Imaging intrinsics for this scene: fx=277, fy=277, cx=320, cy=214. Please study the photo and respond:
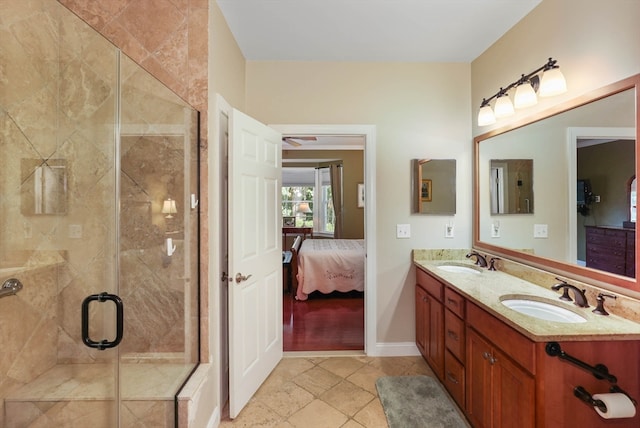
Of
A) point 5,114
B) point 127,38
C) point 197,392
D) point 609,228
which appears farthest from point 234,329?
point 609,228

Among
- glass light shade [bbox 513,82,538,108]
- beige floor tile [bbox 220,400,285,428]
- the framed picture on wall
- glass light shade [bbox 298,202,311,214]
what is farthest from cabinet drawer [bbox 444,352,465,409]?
glass light shade [bbox 298,202,311,214]

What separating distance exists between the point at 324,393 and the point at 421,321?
1006mm

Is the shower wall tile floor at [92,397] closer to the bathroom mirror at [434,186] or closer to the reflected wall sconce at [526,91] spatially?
the bathroom mirror at [434,186]

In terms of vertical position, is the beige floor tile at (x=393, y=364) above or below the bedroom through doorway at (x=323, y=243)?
below

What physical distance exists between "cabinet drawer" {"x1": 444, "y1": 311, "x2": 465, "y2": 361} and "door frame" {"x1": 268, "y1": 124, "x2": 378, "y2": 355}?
0.74 metres

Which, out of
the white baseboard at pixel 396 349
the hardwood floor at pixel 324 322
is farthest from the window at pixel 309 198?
the white baseboard at pixel 396 349

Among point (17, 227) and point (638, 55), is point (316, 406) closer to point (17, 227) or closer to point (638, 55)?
point (17, 227)

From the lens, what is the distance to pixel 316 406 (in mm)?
1962

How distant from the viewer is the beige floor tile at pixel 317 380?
2.15 m

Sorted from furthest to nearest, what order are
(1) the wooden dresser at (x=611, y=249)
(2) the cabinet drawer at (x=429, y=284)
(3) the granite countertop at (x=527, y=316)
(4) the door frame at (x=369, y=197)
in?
1. (4) the door frame at (x=369, y=197)
2. (2) the cabinet drawer at (x=429, y=284)
3. (1) the wooden dresser at (x=611, y=249)
4. (3) the granite countertop at (x=527, y=316)

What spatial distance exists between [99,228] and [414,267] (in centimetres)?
243

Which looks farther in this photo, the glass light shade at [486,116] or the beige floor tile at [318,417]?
the glass light shade at [486,116]

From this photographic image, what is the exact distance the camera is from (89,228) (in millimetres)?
1611

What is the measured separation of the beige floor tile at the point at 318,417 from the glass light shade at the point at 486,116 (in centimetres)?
245
